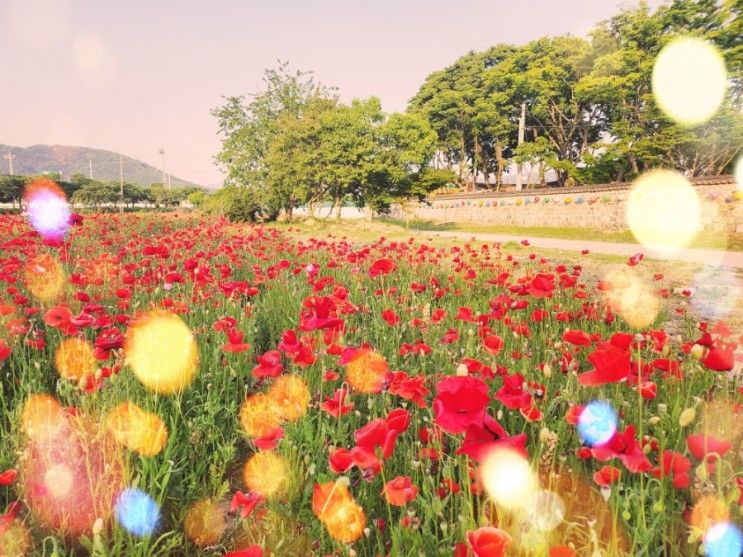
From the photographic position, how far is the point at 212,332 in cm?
369

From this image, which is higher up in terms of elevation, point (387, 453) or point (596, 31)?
point (596, 31)

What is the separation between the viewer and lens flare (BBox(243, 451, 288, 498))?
1.90 m

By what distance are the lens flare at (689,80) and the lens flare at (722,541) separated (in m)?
28.1

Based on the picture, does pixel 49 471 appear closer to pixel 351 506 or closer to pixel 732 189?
pixel 351 506

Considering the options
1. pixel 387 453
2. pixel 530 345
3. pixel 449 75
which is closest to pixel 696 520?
pixel 387 453

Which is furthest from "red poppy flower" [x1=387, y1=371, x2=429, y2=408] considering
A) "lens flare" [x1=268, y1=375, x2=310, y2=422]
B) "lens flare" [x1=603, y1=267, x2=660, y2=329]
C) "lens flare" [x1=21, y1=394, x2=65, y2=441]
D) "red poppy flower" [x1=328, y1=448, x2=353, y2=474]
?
"lens flare" [x1=603, y1=267, x2=660, y2=329]

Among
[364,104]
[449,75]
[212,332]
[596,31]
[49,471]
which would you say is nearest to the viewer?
[49,471]

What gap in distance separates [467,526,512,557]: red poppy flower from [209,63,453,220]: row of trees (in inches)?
942

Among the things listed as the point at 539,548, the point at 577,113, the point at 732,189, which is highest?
the point at 577,113

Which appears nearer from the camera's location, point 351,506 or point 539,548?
point 539,548

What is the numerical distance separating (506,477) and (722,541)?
0.62 metres

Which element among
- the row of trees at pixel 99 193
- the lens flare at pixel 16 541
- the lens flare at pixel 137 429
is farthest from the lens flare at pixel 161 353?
the row of trees at pixel 99 193

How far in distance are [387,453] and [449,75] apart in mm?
50696

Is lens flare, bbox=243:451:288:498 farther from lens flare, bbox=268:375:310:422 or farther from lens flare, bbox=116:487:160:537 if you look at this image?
lens flare, bbox=116:487:160:537
